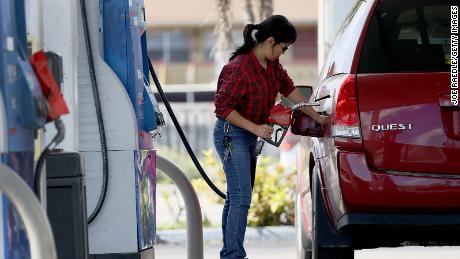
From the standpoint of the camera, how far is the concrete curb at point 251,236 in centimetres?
1182

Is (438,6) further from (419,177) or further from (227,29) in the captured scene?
(227,29)

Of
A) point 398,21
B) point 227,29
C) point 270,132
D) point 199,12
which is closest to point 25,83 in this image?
point 398,21

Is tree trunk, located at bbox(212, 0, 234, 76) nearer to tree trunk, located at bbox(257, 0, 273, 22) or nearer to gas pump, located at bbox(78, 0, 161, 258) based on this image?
tree trunk, located at bbox(257, 0, 273, 22)

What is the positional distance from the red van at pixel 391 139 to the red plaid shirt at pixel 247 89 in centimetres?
108

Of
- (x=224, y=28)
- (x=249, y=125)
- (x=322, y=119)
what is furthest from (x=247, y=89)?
(x=224, y=28)

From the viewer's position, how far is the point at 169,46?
162 ft

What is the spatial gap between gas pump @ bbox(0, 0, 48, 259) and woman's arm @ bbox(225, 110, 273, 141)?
2728 millimetres

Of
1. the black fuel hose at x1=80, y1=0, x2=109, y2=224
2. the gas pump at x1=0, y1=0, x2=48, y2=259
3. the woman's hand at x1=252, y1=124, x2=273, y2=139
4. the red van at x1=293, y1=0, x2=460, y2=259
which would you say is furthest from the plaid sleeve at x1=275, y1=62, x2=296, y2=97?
the gas pump at x1=0, y1=0, x2=48, y2=259

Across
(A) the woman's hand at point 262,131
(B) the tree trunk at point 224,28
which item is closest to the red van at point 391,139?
(A) the woman's hand at point 262,131

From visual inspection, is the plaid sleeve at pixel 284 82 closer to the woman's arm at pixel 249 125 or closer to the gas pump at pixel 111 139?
the woman's arm at pixel 249 125

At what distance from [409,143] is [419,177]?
0.17 m

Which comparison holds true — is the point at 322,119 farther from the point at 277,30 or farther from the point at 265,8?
the point at 265,8

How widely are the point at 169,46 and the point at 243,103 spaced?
41690mm

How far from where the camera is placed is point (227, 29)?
17203 millimetres
